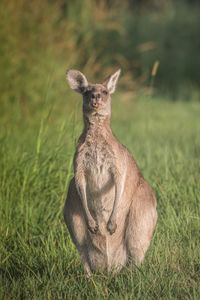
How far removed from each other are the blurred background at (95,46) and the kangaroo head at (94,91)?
34.3 inches

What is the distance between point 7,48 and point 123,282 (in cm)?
568

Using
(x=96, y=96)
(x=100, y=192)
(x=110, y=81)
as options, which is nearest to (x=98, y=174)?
(x=100, y=192)

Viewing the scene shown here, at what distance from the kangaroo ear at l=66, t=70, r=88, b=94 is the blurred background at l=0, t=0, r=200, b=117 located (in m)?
0.85

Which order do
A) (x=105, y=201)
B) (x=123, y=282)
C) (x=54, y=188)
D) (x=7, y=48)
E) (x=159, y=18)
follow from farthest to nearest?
(x=159, y=18), (x=7, y=48), (x=54, y=188), (x=105, y=201), (x=123, y=282)

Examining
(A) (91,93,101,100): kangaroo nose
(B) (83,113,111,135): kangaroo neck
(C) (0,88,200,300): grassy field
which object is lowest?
(C) (0,88,200,300): grassy field

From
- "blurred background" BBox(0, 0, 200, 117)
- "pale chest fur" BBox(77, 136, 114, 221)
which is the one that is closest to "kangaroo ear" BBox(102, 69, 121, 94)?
"pale chest fur" BBox(77, 136, 114, 221)

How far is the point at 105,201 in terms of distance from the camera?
3721 millimetres

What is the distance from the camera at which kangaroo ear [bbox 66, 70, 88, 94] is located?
12.5 ft

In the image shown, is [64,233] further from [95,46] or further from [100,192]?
[95,46]

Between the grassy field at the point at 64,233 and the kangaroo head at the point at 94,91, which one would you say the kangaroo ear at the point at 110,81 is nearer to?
the kangaroo head at the point at 94,91

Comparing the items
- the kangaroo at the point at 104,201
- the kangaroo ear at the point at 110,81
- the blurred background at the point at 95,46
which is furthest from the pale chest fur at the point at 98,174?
the blurred background at the point at 95,46

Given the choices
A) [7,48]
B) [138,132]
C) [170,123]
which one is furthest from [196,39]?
[7,48]

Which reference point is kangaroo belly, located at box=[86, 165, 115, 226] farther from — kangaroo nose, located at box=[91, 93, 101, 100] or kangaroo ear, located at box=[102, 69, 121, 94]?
kangaroo ear, located at box=[102, 69, 121, 94]

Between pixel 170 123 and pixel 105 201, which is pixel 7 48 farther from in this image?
pixel 105 201
